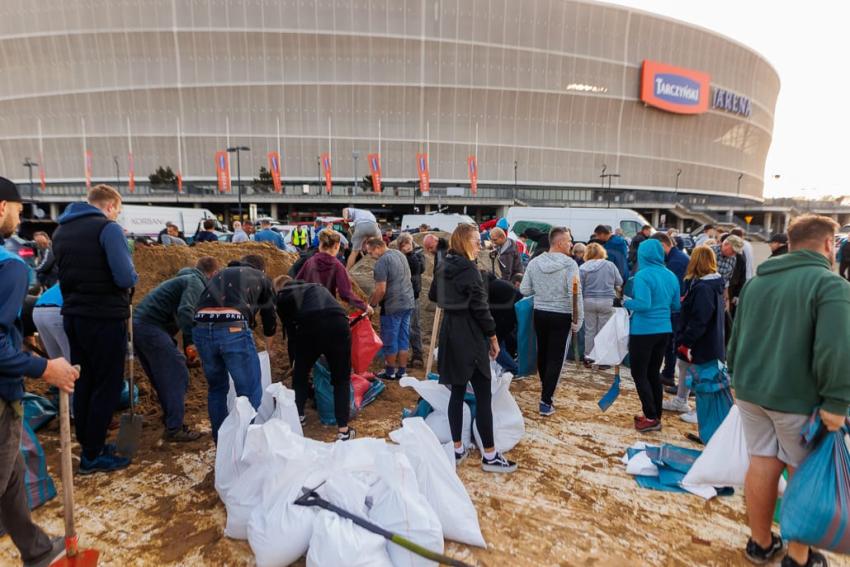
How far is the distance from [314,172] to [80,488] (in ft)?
146

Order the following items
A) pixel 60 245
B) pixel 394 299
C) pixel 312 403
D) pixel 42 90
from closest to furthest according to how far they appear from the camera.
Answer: pixel 60 245, pixel 312 403, pixel 394 299, pixel 42 90

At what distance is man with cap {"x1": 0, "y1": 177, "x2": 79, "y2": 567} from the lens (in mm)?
1851

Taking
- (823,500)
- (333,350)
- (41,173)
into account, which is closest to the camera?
(823,500)

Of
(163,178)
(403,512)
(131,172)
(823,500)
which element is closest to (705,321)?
(823,500)

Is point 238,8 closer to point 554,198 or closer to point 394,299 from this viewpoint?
point 554,198

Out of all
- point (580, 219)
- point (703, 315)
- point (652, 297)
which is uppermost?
point (580, 219)

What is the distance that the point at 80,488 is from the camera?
2.95m

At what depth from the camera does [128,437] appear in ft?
10.9

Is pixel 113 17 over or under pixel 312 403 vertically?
over

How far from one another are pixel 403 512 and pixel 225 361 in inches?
68.6

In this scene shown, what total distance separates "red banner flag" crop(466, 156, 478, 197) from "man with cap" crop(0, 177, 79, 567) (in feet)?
142

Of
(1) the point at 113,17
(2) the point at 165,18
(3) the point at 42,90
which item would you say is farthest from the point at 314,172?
(3) the point at 42,90

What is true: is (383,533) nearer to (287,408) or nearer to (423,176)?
(287,408)

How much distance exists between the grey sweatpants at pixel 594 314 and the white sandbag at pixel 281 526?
4355mm
